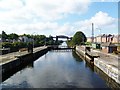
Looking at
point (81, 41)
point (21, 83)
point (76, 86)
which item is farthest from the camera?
point (81, 41)

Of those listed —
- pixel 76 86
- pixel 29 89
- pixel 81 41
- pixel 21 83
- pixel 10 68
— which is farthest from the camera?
pixel 81 41

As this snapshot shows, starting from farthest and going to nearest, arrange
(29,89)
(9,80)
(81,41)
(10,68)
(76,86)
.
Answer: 1. (81,41)
2. (10,68)
3. (9,80)
4. (76,86)
5. (29,89)

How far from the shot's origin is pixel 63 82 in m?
30.9

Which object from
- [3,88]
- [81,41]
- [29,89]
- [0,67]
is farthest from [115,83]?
[81,41]

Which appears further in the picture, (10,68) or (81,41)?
(81,41)

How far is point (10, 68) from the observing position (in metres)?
41.2

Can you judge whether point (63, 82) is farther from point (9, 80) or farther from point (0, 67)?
point (0, 67)

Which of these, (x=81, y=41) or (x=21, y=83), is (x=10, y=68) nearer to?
(x=21, y=83)

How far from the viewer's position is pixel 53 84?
96.9 ft

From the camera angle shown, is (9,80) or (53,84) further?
(9,80)

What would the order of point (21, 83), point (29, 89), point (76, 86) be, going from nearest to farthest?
point (29, 89) → point (76, 86) → point (21, 83)

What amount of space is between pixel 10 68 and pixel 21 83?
11.4 m

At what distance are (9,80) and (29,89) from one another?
7.05m

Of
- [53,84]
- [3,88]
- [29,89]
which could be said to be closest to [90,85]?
[53,84]
